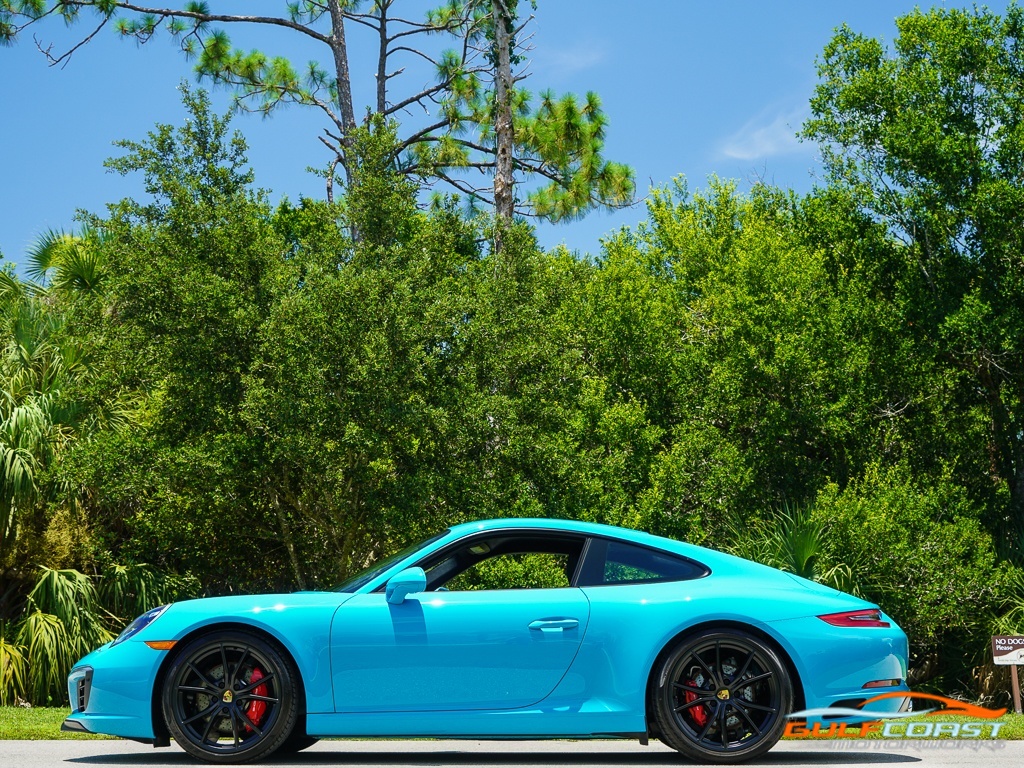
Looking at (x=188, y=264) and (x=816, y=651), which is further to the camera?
(x=188, y=264)

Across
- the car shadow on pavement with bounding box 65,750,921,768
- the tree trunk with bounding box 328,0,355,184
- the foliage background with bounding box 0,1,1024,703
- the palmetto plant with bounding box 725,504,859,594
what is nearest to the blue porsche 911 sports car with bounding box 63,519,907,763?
the car shadow on pavement with bounding box 65,750,921,768

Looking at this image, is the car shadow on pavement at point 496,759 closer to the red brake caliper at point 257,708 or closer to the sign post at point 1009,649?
the red brake caliper at point 257,708

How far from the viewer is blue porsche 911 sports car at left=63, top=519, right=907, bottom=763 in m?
6.29

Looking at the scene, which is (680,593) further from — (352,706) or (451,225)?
(451,225)

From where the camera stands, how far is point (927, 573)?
15078mm

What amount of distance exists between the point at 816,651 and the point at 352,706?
265 centimetres

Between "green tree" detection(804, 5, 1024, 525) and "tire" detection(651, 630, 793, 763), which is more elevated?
"green tree" detection(804, 5, 1024, 525)

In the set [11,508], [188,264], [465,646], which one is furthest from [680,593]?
[11,508]

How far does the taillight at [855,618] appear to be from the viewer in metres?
6.43

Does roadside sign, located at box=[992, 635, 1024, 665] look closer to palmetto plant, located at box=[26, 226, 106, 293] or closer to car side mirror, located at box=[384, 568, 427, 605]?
car side mirror, located at box=[384, 568, 427, 605]

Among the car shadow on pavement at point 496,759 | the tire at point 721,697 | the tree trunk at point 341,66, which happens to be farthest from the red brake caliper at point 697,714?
the tree trunk at point 341,66

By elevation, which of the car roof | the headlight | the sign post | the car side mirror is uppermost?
the car roof

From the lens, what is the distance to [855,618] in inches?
255

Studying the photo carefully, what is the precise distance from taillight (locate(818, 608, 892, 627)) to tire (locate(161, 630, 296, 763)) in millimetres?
3100
